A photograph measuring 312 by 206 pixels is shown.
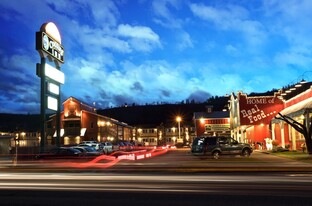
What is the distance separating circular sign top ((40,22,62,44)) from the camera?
4219cm

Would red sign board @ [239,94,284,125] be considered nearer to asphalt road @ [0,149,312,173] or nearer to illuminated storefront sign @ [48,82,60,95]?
asphalt road @ [0,149,312,173]

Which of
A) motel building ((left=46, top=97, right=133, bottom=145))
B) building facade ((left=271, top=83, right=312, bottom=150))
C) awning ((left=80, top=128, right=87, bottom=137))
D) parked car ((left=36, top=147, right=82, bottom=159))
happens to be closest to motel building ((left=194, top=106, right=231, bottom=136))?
motel building ((left=46, top=97, right=133, bottom=145))

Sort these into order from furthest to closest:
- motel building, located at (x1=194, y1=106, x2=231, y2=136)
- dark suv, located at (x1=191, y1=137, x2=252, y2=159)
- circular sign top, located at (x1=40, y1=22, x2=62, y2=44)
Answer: motel building, located at (x1=194, y1=106, x2=231, y2=136) < circular sign top, located at (x1=40, y1=22, x2=62, y2=44) < dark suv, located at (x1=191, y1=137, x2=252, y2=159)

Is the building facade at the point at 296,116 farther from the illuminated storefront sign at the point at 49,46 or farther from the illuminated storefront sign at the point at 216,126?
the illuminated storefront sign at the point at 216,126

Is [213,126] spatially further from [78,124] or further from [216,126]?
[78,124]

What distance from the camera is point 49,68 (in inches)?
1677

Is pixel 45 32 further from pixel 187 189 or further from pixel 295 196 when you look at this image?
pixel 295 196

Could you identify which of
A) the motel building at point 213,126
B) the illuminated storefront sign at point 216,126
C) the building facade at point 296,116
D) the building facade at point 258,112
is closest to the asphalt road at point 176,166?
the building facade at point 296,116

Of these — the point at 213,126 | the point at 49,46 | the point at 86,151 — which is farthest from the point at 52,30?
the point at 213,126

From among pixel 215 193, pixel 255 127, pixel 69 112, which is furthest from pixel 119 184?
pixel 69 112

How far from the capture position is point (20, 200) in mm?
11695

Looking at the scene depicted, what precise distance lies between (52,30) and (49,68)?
14.2ft

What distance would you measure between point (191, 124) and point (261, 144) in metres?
71.4

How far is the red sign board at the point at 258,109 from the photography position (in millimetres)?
55312
